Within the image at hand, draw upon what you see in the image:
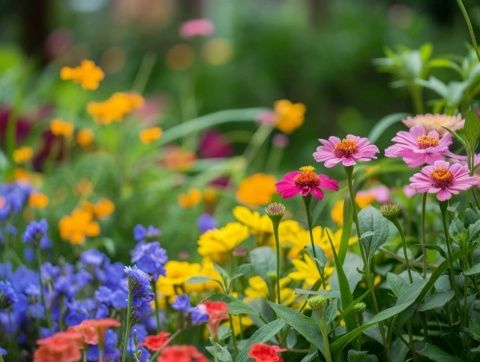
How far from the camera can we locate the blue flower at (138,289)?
0.97 metres

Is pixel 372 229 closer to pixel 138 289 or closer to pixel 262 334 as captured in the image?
pixel 262 334

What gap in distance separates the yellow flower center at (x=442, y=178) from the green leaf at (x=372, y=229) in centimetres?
11

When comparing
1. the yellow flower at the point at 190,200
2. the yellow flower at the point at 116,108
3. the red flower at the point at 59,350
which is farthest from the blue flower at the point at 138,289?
the yellow flower at the point at 190,200

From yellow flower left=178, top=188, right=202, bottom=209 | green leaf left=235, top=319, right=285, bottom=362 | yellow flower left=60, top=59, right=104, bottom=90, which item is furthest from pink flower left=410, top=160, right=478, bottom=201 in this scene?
yellow flower left=178, top=188, right=202, bottom=209

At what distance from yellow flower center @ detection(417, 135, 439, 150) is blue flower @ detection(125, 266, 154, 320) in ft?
1.20

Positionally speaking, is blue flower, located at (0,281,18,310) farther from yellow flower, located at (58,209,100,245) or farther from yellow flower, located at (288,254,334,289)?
yellow flower, located at (58,209,100,245)

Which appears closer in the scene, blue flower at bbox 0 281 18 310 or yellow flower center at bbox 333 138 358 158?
yellow flower center at bbox 333 138 358 158

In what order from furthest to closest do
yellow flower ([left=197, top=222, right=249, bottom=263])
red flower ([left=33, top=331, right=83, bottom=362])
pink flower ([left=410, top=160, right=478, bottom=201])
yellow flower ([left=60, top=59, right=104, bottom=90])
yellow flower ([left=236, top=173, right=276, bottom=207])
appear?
1. yellow flower ([left=236, top=173, right=276, bottom=207])
2. yellow flower ([left=60, top=59, right=104, bottom=90])
3. yellow flower ([left=197, top=222, right=249, bottom=263])
4. pink flower ([left=410, top=160, right=478, bottom=201])
5. red flower ([left=33, top=331, right=83, bottom=362])

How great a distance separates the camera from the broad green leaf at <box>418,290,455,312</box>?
3.26 feet

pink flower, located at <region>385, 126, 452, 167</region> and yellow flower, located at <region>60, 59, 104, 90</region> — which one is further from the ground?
pink flower, located at <region>385, 126, 452, 167</region>

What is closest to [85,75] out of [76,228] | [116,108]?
[116,108]

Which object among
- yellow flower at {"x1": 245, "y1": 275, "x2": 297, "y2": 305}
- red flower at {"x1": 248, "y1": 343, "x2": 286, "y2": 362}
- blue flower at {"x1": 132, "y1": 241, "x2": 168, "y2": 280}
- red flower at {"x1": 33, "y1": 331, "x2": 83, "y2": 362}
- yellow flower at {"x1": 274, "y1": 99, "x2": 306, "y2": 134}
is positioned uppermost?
red flower at {"x1": 33, "y1": 331, "x2": 83, "y2": 362}

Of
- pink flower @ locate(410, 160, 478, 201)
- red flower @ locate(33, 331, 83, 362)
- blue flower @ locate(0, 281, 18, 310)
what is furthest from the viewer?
blue flower @ locate(0, 281, 18, 310)

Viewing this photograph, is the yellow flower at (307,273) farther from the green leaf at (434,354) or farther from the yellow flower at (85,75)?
the yellow flower at (85,75)
